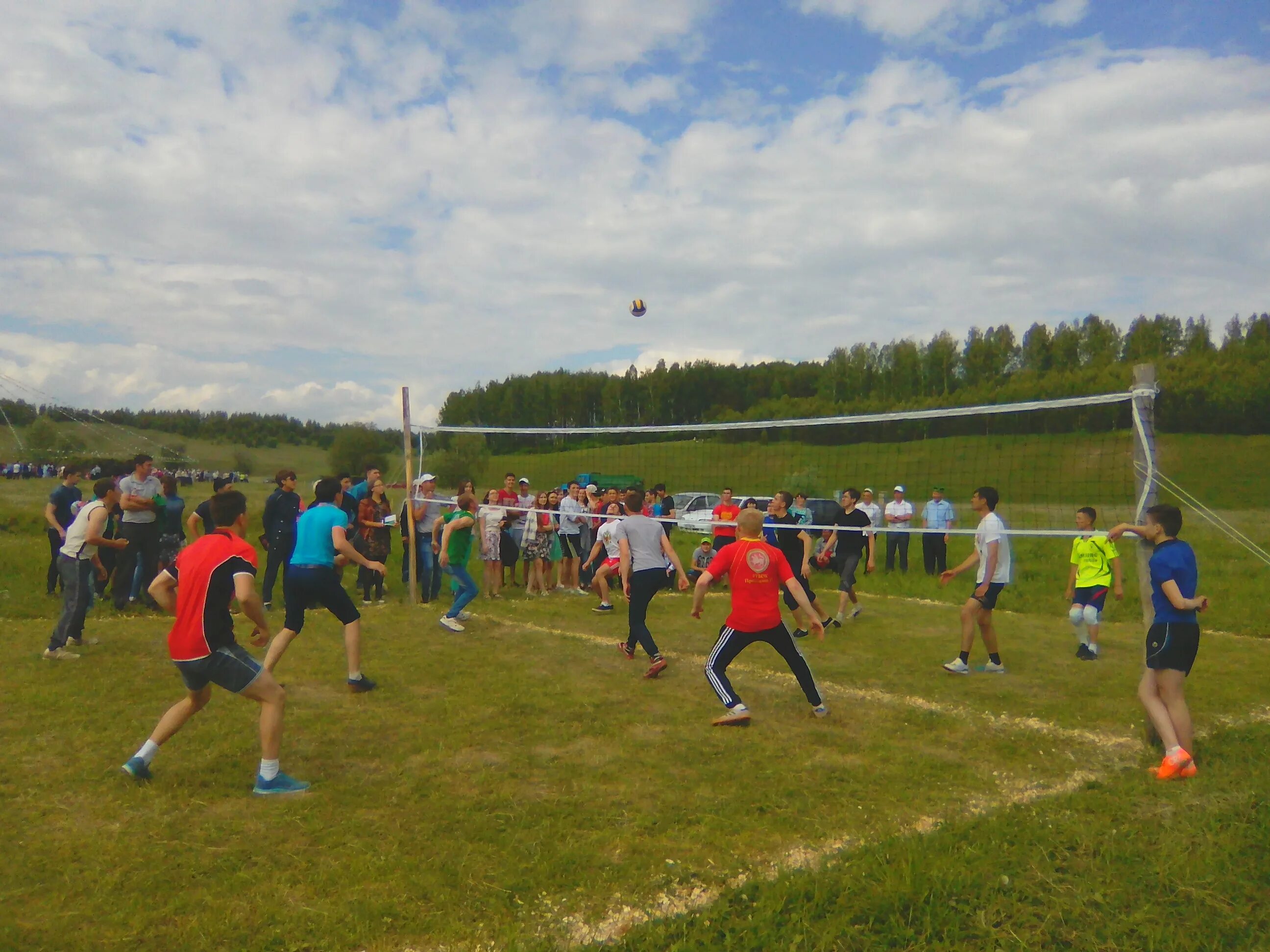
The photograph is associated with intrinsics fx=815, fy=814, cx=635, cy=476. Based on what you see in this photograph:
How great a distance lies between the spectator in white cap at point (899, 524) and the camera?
1424 centimetres

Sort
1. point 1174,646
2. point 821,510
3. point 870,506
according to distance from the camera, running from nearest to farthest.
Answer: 1. point 1174,646
2. point 870,506
3. point 821,510

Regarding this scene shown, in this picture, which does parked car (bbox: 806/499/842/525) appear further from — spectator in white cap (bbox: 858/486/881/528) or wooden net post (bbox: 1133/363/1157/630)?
wooden net post (bbox: 1133/363/1157/630)

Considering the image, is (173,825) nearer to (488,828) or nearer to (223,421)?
(488,828)

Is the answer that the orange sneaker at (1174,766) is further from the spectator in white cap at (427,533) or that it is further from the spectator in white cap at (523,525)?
the spectator in white cap at (427,533)

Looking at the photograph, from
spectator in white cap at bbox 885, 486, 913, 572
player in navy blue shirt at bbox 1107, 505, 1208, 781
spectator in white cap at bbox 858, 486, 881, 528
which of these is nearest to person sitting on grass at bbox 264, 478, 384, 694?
player in navy blue shirt at bbox 1107, 505, 1208, 781

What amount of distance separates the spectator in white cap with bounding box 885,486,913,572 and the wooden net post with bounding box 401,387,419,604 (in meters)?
7.73

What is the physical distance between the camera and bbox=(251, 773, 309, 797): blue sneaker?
194 inches

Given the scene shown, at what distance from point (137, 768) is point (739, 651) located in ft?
13.5

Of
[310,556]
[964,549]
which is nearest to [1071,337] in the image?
[964,549]

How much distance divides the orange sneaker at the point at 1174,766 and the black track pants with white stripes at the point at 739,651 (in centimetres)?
225

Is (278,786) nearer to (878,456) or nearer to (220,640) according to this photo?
(220,640)

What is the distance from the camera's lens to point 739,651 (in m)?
6.34

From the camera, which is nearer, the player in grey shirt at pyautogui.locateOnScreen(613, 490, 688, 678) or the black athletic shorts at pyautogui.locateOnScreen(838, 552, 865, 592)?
the player in grey shirt at pyautogui.locateOnScreen(613, 490, 688, 678)

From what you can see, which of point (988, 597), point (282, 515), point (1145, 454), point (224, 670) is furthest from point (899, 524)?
point (224, 670)
